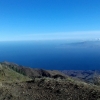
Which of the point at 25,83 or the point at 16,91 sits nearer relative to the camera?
the point at 16,91

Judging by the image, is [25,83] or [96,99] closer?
[96,99]

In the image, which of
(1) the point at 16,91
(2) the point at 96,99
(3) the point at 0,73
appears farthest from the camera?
(3) the point at 0,73

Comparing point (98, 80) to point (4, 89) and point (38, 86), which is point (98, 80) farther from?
point (4, 89)

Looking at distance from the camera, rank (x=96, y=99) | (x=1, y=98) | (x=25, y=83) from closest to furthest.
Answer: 1. (x=96, y=99)
2. (x=1, y=98)
3. (x=25, y=83)

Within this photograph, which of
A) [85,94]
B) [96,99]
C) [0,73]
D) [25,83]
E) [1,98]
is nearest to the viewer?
[96,99]

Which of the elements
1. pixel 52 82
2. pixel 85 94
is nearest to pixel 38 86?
pixel 52 82

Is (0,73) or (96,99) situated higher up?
(96,99)

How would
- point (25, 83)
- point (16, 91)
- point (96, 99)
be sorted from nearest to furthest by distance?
1. point (96, 99)
2. point (16, 91)
3. point (25, 83)

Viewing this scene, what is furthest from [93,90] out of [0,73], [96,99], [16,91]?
[0,73]

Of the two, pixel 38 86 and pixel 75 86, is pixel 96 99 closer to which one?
pixel 75 86

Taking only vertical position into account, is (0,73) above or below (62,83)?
below
